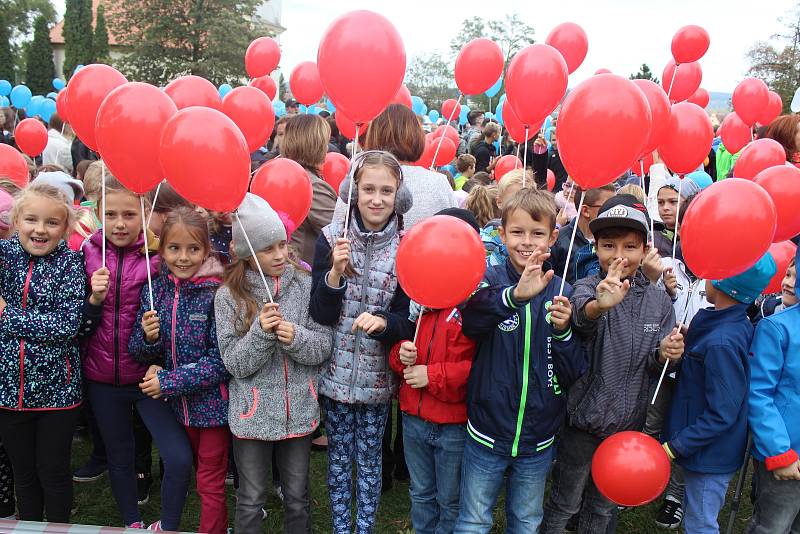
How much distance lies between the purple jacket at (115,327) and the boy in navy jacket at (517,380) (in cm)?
162

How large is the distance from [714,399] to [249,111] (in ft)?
11.1

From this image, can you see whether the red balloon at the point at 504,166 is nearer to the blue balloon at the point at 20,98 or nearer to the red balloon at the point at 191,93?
the red balloon at the point at 191,93

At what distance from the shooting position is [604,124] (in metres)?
2.46

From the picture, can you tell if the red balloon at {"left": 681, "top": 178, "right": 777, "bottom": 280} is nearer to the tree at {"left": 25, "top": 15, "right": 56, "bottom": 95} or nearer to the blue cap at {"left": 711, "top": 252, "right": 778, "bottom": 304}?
the blue cap at {"left": 711, "top": 252, "right": 778, "bottom": 304}

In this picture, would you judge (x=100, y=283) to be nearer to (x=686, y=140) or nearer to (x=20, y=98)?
(x=686, y=140)

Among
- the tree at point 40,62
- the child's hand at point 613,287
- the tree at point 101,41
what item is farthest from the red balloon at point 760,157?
the tree at point 40,62

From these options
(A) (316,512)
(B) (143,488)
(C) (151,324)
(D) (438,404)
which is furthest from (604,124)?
(B) (143,488)

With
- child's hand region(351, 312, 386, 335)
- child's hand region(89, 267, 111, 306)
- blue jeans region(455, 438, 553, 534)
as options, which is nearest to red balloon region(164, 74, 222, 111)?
child's hand region(89, 267, 111, 306)

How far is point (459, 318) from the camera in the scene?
8.90 feet

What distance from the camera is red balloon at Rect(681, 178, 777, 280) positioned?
2.41 m

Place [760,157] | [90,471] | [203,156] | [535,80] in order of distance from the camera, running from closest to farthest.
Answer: [203,156]
[535,80]
[90,471]
[760,157]

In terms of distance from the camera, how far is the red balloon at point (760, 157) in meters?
4.14

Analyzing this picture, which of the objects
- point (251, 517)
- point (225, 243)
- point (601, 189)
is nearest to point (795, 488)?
Result: point (601, 189)

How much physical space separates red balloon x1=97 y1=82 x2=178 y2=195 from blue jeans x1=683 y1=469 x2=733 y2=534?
2764 millimetres
